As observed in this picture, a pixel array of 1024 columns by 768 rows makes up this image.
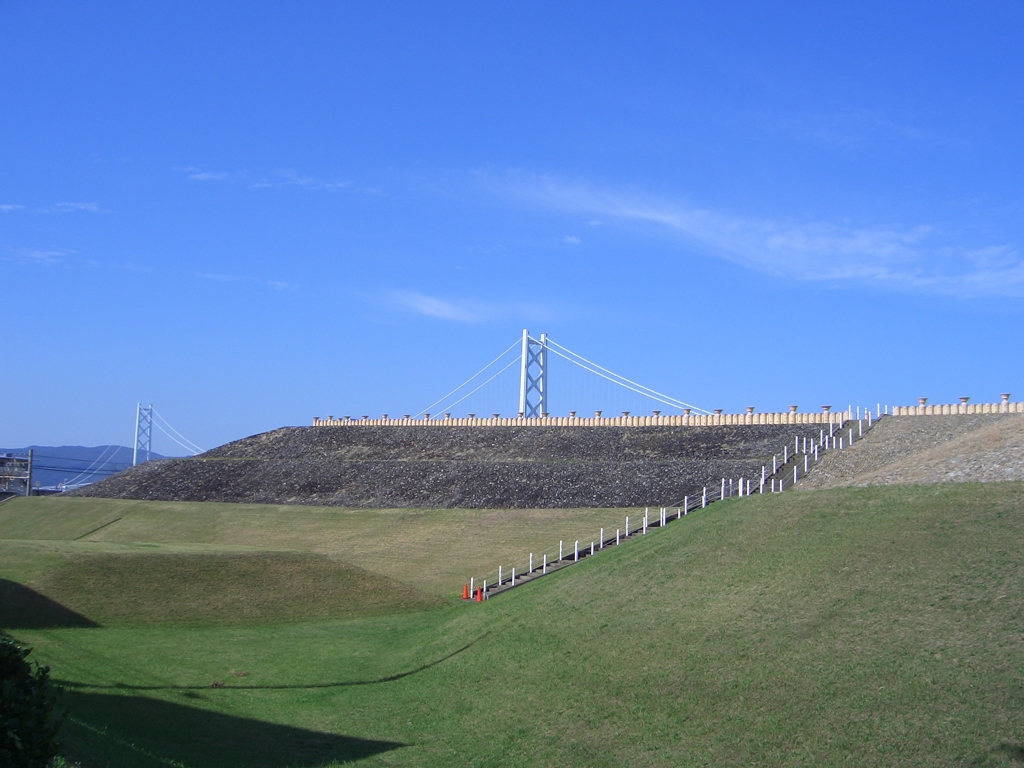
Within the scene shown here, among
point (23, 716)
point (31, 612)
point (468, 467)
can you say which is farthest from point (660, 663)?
point (468, 467)

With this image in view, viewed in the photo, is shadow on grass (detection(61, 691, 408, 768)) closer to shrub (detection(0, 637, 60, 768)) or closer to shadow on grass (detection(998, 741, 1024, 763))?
shrub (detection(0, 637, 60, 768))

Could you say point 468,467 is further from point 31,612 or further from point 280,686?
point 280,686

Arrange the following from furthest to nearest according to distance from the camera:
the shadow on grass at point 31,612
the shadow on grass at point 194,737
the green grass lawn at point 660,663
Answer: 1. the shadow on grass at point 31,612
2. the shadow on grass at point 194,737
3. the green grass lawn at point 660,663

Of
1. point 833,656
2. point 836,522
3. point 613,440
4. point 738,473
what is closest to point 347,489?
point 613,440

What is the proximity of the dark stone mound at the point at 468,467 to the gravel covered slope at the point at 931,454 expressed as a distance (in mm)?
4482

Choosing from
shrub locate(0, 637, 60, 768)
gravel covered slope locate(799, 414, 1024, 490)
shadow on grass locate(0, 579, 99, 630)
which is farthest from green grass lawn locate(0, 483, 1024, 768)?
gravel covered slope locate(799, 414, 1024, 490)

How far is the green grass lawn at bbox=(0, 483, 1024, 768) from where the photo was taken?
14016mm

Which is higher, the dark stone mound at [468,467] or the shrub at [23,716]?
the dark stone mound at [468,467]

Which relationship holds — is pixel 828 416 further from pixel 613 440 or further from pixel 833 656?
pixel 833 656

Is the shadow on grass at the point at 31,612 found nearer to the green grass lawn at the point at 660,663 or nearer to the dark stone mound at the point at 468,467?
the green grass lawn at the point at 660,663

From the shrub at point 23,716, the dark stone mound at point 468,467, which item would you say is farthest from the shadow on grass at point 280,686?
the dark stone mound at point 468,467

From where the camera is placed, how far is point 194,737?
53.3 feet

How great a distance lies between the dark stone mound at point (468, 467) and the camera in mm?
50500

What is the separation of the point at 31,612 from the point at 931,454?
1152 inches
